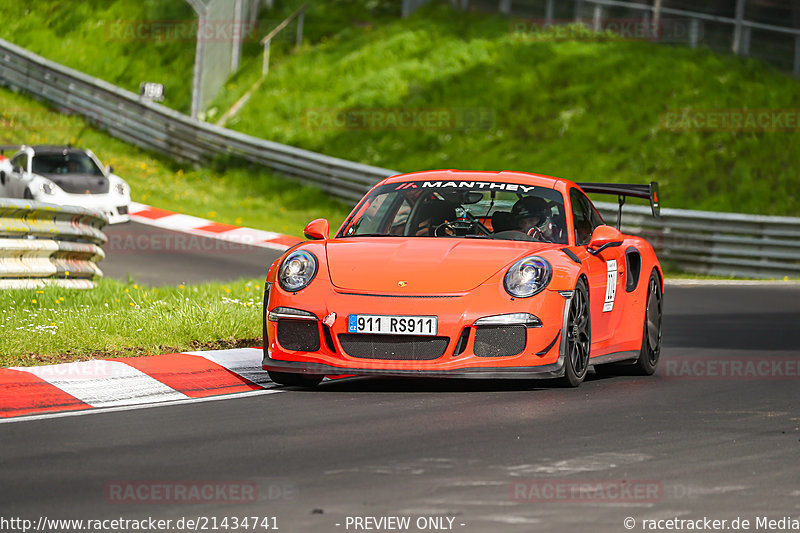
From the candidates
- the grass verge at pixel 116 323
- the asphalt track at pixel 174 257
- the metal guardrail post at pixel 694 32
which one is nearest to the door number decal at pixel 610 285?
the grass verge at pixel 116 323

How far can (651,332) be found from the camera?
10469mm

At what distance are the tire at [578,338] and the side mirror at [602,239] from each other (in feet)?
1.48

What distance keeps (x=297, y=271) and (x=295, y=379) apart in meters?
0.69

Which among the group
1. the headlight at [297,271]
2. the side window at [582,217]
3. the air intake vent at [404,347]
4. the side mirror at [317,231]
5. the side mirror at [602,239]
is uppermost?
the side window at [582,217]

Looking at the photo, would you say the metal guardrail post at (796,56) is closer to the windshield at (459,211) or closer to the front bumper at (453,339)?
the windshield at (459,211)

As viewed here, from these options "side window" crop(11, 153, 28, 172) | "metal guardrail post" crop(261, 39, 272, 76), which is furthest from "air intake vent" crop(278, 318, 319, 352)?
"metal guardrail post" crop(261, 39, 272, 76)

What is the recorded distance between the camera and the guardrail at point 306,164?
21.8m

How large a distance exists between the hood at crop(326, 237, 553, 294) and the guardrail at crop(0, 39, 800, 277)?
13.4 metres

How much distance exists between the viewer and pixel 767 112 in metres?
27.6

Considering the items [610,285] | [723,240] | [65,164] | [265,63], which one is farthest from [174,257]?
[265,63]

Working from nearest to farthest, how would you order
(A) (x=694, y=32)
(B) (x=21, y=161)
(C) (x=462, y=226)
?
1. (C) (x=462, y=226)
2. (B) (x=21, y=161)
3. (A) (x=694, y=32)

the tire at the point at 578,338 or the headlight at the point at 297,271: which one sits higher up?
the headlight at the point at 297,271

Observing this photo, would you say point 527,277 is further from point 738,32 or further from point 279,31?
→ point 279,31

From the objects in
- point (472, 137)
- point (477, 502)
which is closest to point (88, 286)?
point (477, 502)
